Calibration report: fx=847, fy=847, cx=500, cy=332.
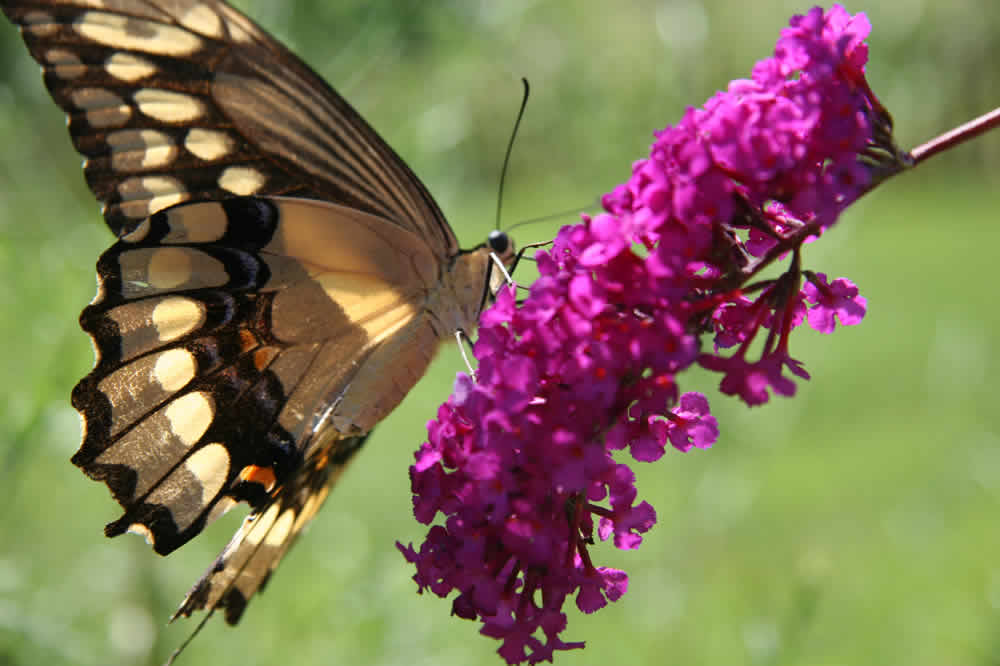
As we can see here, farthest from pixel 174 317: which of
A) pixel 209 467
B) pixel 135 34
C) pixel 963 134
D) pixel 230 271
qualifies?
pixel 963 134

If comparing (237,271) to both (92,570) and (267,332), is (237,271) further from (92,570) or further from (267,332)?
(92,570)

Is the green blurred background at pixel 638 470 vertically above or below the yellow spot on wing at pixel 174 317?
below

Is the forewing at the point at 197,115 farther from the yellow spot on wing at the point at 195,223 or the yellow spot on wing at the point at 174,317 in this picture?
the yellow spot on wing at the point at 174,317

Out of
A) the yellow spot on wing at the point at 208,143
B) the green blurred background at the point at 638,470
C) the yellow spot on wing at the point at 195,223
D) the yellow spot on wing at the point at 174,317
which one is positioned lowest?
the green blurred background at the point at 638,470

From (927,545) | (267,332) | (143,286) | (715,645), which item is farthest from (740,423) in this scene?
(143,286)

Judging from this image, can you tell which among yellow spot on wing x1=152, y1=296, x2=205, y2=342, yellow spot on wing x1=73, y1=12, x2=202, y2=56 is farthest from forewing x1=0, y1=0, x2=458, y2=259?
yellow spot on wing x1=152, y1=296, x2=205, y2=342

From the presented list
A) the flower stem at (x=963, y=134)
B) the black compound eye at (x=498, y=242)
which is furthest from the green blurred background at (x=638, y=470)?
the flower stem at (x=963, y=134)

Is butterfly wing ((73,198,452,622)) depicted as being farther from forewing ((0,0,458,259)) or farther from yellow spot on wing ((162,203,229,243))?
forewing ((0,0,458,259))
